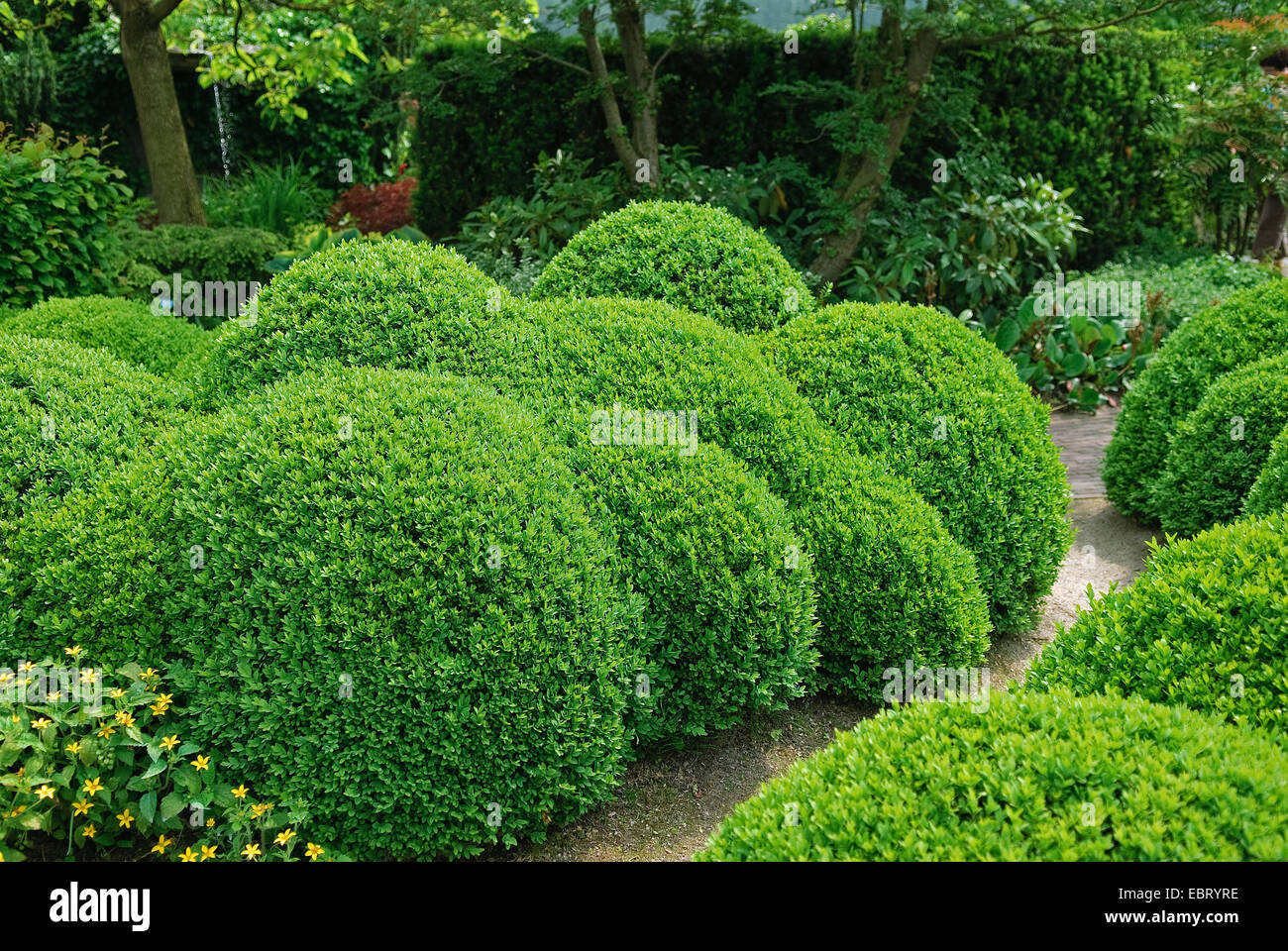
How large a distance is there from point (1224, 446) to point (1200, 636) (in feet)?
10.5

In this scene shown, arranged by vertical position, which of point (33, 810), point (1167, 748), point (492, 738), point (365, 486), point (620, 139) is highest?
point (620, 139)

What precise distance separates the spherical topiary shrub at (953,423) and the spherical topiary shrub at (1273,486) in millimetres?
871

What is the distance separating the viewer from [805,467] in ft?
15.2

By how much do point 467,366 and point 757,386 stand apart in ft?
4.26

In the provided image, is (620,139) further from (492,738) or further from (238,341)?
(492,738)

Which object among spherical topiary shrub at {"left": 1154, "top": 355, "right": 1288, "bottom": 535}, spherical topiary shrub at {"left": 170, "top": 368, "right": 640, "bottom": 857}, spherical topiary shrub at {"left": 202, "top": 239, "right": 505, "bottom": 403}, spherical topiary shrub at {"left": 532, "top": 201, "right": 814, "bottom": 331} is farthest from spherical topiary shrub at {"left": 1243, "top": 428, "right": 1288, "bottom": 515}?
spherical topiary shrub at {"left": 202, "top": 239, "right": 505, "bottom": 403}

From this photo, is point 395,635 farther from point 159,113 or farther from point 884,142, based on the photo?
point 159,113

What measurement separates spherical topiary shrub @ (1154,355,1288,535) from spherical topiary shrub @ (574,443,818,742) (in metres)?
3.24

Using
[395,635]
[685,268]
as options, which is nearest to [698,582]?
[395,635]

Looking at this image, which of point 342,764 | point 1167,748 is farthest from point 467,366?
point 1167,748

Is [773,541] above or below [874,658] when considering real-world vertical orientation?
above

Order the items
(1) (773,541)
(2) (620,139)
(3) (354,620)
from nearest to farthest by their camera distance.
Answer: (3) (354,620) < (1) (773,541) < (2) (620,139)

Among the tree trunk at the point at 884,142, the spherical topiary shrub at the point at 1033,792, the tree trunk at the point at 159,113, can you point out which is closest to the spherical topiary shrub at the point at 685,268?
the spherical topiary shrub at the point at 1033,792
